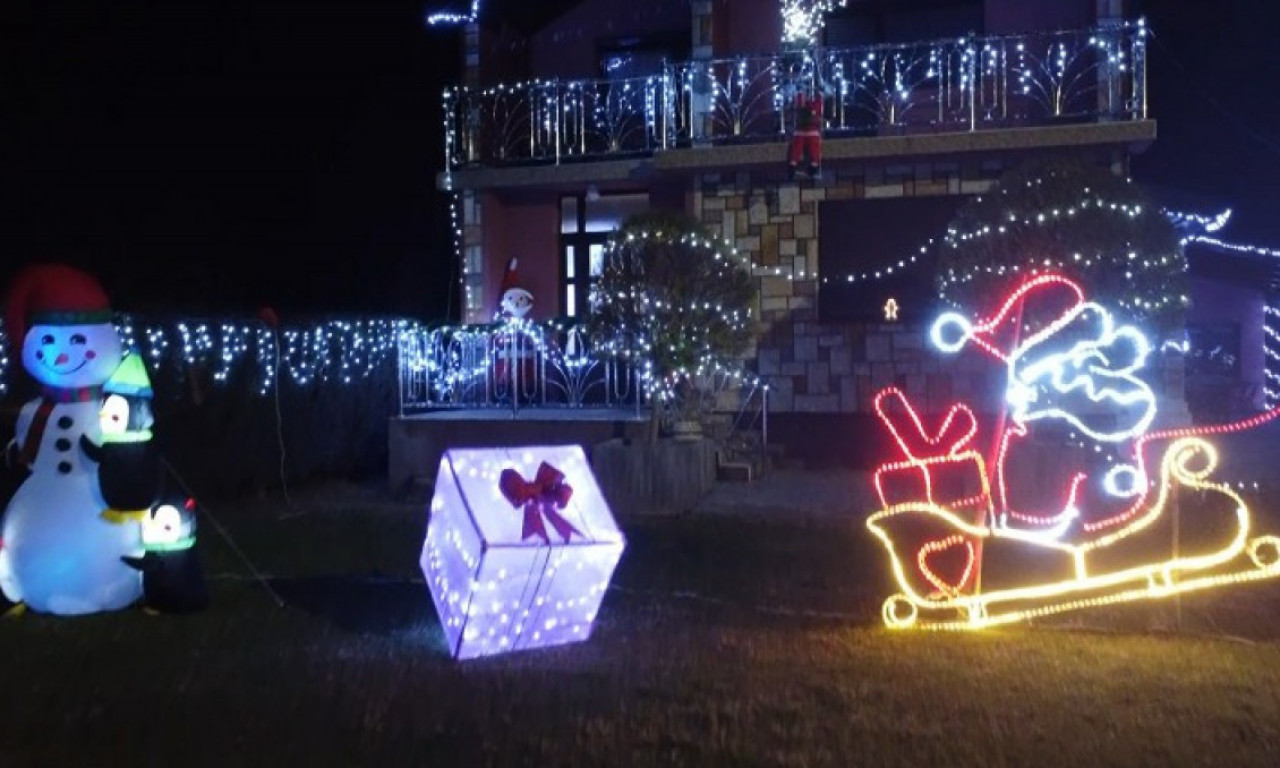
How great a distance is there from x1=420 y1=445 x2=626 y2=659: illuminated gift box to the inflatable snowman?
6.89 ft

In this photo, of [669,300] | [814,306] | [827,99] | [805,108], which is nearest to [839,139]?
[827,99]

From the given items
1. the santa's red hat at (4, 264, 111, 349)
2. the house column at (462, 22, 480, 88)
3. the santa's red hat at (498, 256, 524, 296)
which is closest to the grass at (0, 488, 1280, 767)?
the santa's red hat at (4, 264, 111, 349)

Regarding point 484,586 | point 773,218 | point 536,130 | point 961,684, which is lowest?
point 961,684

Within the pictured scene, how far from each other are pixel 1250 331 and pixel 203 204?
60.2 ft

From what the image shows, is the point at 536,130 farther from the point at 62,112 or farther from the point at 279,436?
the point at 62,112

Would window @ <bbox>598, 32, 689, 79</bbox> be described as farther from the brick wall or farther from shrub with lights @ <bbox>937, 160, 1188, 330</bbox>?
shrub with lights @ <bbox>937, 160, 1188, 330</bbox>

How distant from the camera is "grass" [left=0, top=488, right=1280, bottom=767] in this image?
5812mm

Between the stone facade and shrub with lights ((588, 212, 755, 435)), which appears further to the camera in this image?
the stone facade

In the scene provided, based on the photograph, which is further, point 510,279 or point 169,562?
point 510,279

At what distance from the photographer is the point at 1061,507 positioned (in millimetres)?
10602

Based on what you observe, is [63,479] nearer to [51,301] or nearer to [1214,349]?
[51,301]

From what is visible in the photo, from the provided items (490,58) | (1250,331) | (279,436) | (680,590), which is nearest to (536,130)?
(490,58)

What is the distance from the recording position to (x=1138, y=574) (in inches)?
296

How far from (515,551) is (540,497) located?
0.38 m
